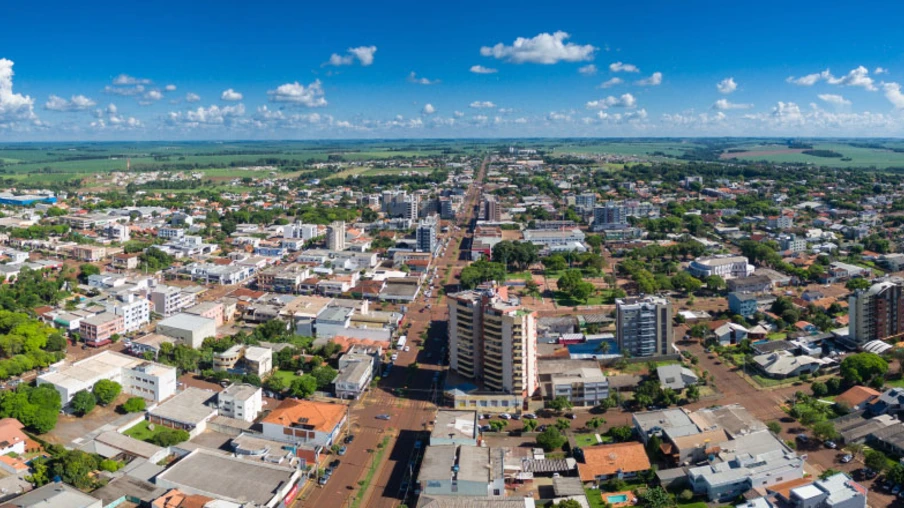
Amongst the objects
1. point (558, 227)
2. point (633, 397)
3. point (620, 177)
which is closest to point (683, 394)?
point (633, 397)

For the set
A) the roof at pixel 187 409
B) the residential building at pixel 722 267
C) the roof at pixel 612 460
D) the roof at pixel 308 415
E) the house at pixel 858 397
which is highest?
the residential building at pixel 722 267

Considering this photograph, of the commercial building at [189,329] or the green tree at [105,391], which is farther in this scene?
the commercial building at [189,329]

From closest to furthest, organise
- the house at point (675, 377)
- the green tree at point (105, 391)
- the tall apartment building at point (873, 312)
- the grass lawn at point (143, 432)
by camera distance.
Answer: the grass lawn at point (143, 432), the green tree at point (105, 391), the house at point (675, 377), the tall apartment building at point (873, 312)

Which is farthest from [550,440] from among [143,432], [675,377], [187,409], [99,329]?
[99,329]

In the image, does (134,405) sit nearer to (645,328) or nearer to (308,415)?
(308,415)

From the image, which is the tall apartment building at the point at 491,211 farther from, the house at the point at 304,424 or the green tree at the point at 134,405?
the green tree at the point at 134,405

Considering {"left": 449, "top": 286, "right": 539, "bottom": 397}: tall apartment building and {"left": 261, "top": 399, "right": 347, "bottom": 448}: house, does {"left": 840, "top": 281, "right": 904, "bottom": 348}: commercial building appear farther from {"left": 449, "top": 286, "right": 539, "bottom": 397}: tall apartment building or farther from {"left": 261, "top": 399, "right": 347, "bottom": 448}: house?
{"left": 261, "top": 399, "right": 347, "bottom": 448}: house

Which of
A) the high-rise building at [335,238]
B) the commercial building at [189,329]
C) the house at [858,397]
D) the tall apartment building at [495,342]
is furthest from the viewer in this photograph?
the high-rise building at [335,238]

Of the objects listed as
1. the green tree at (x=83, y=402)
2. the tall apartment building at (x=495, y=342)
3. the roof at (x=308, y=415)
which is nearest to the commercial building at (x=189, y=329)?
the green tree at (x=83, y=402)
